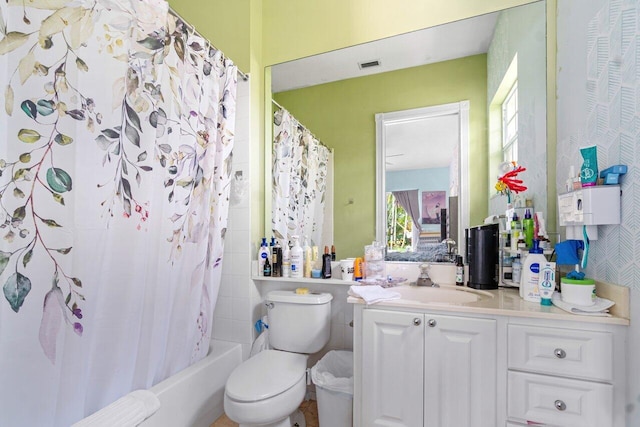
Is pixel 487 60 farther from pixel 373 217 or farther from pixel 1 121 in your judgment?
pixel 1 121

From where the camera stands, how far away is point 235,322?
1.90 metres

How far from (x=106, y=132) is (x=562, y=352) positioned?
5.92 feet

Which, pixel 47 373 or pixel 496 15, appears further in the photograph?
pixel 496 15

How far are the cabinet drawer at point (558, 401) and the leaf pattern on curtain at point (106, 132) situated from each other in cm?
147

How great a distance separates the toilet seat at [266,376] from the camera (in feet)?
4.14

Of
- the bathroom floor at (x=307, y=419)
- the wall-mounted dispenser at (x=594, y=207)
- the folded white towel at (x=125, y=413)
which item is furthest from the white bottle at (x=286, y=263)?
the wall-mounted dispenser at (x=594, y=207)

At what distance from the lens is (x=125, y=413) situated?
0.94m

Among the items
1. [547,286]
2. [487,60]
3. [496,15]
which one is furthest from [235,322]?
[496,15]

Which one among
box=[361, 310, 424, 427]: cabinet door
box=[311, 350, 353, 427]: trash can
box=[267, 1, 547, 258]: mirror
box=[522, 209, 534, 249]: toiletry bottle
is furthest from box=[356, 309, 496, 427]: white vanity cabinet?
box=[267, 1, 547, 258]: mirror

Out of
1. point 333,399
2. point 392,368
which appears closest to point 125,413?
point 333,399

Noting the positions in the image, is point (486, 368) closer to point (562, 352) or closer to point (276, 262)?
point (562, 352)

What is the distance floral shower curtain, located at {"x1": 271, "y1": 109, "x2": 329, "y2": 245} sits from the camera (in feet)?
6.51

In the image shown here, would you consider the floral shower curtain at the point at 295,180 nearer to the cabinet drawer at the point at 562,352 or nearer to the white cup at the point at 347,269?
the white cup at the point at 347,269

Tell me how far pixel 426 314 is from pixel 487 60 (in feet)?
4.60
